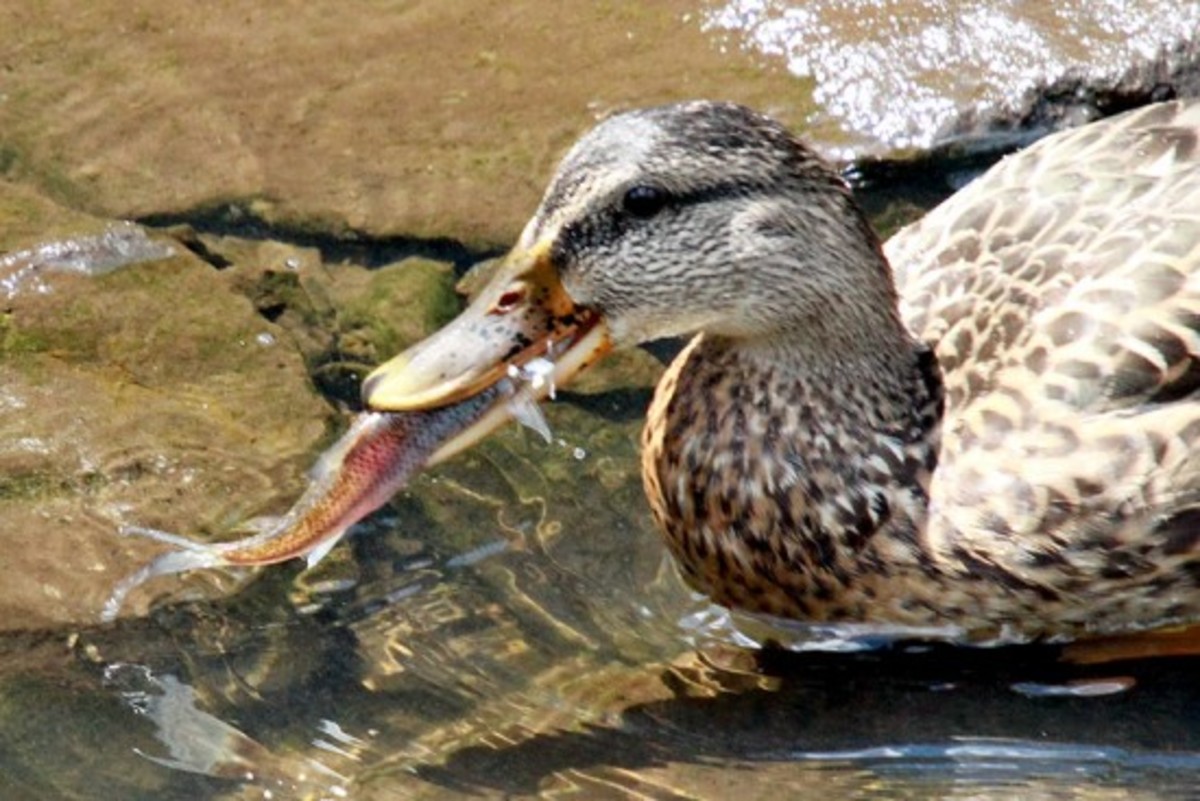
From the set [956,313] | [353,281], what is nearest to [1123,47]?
[956,313]

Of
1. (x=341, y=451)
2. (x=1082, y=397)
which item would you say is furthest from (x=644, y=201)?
(x=1082, y=397)

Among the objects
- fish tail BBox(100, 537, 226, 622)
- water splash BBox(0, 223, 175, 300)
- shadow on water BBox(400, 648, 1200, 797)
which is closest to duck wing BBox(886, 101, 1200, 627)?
shadow on water BBox(400, 648, 1200, 797)

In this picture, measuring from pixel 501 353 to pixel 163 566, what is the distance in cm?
89

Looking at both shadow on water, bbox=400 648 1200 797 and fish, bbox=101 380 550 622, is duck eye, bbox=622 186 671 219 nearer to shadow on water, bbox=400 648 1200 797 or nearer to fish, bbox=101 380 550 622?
fish, bbox=101 380 550 622

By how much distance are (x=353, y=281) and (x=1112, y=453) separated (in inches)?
89.9

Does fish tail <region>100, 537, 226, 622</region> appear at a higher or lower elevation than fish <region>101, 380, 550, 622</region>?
lower

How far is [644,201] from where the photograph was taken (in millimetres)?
5055

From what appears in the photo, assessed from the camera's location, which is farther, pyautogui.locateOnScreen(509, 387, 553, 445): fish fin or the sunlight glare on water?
the sunlight glare on water

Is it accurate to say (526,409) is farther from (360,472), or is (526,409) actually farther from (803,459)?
(803,459)

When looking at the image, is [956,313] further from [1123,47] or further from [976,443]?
[1123,47]

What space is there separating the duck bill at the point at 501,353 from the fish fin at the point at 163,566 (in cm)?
48

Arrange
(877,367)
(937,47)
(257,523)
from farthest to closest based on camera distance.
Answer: (937,47), (257,523), (877,367)

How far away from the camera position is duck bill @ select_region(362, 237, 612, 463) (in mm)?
4795

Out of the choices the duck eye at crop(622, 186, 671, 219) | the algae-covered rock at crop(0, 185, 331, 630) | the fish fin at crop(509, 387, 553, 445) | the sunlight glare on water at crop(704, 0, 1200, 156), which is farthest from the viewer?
the sunlight glare on water at crop(704, 0, 1200, 156)
